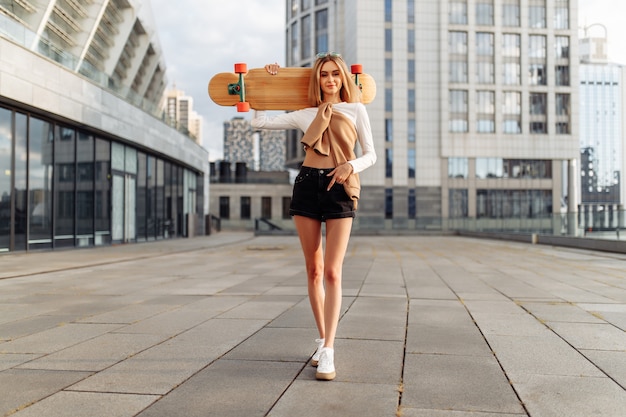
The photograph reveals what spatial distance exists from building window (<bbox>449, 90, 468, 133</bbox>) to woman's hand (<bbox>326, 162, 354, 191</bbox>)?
56.7 m

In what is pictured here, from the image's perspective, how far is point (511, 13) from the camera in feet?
189

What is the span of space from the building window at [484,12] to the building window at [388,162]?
54.6 ft

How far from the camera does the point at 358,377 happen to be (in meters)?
3.35

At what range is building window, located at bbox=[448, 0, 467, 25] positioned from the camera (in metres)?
57.2

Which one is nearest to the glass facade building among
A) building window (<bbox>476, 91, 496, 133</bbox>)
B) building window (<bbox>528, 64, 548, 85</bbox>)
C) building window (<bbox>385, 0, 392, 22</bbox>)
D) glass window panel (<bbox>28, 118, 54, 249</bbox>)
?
building window (<bbox>528, 64, 548, 85</bbox>)

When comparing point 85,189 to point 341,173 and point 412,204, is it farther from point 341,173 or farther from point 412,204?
point 412,204

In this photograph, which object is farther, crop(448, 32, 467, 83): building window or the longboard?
crop(448, 32, 467, 83): building window

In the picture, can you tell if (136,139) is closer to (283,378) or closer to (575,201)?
(283,378)

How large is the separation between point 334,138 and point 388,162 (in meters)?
54.8

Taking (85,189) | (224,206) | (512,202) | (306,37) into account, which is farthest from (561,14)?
(85,189)

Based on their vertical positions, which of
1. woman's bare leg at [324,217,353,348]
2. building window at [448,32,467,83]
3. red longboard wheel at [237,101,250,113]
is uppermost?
building window at [448,32,467,83]

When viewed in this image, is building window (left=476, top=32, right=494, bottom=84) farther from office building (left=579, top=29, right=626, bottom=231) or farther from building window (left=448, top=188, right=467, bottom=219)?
office building (left=579, top=29, right=626, bottom=231)

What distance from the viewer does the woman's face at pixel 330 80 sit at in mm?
3643

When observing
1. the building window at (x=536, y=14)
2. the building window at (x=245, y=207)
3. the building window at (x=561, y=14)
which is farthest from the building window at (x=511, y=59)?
the building window at (x=245, y=207)
